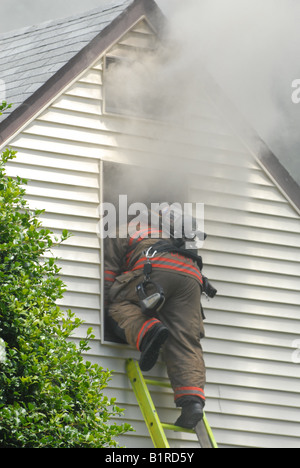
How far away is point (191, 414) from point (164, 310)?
36.1 inches

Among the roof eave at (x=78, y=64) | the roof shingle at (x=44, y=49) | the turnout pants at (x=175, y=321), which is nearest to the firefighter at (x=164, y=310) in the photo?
the turnout pants at (x=175, y=321)

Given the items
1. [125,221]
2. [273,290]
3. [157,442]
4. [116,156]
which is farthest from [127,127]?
[157,442]

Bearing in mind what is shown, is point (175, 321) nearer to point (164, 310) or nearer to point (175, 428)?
point (164, 310)

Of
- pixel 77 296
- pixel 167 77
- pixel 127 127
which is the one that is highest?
pixel 167 77

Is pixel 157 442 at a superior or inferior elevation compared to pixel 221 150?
inferior

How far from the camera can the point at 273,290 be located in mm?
8539

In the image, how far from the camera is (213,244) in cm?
843

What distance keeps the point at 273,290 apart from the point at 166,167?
157cm

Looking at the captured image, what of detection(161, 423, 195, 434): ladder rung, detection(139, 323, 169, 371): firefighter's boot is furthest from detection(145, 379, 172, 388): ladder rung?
detection(161, 423, 195, 434): ladder rung

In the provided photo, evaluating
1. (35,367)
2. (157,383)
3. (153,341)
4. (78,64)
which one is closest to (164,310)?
(153,341)

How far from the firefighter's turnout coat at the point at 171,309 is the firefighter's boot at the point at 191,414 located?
0.05 meters
